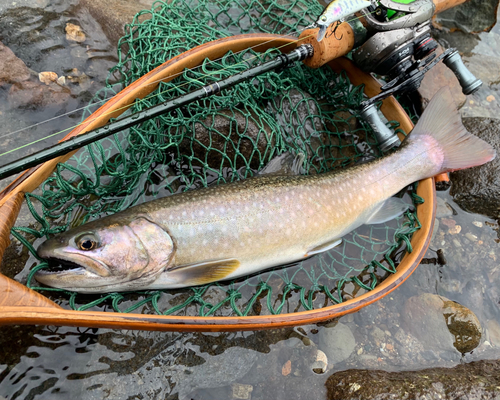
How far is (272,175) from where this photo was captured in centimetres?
270

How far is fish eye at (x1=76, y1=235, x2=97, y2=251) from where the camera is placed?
2.05m

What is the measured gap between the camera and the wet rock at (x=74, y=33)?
12.4 feet

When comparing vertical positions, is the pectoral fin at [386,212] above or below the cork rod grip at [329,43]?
below

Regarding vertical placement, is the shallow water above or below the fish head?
below

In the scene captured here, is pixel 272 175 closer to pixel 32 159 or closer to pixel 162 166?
pixel 162 166

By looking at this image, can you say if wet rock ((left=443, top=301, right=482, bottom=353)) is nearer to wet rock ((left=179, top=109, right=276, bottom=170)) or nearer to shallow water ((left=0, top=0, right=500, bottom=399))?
shallow water ((left=0, top=0, right=500, bottom=399))

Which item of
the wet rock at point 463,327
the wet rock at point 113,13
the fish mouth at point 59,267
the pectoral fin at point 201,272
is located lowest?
the wet rock at point 463,327

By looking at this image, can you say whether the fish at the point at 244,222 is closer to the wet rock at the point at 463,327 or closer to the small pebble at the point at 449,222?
the small pebble at the point at 449,222

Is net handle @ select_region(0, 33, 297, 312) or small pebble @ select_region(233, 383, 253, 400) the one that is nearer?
net handle @ select_region(0, 33, 297, 312)

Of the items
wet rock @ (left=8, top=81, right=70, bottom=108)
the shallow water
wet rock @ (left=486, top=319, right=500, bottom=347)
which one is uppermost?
wet rock @ (left=8, top=81, right=70, bottom=108)

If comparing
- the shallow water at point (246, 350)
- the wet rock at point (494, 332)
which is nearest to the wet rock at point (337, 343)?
the shallow water at point (246, 350)

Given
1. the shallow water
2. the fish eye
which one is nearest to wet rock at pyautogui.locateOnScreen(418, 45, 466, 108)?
the shallow water

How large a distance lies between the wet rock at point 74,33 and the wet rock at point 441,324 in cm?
419

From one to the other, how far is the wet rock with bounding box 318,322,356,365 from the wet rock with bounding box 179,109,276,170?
1.47m
